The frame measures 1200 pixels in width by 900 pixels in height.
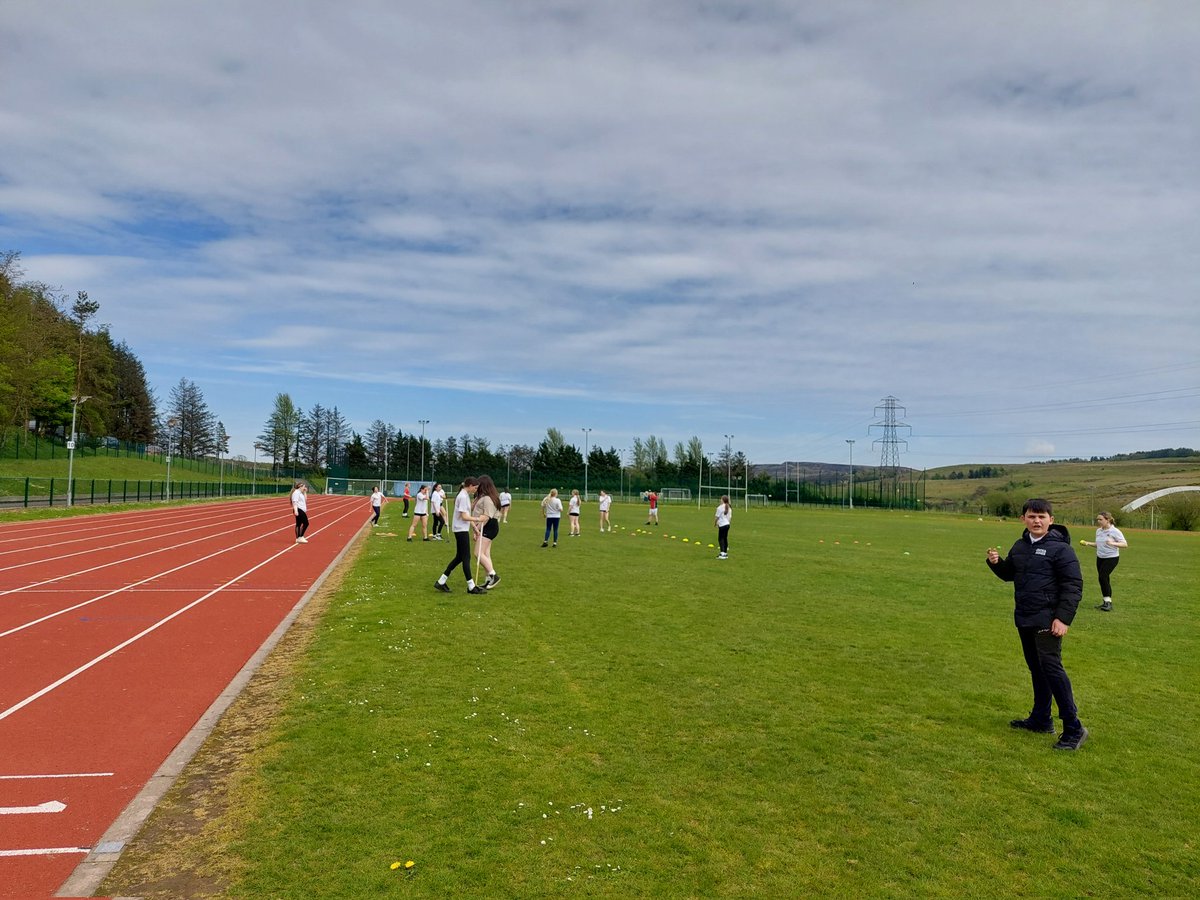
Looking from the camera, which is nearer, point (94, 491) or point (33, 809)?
point (33, 809)

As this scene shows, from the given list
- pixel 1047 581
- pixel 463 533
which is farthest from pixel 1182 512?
pixel 1047 581

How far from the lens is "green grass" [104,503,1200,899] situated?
3916 mm

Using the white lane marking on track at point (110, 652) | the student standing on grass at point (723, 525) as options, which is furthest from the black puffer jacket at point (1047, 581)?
the student standing on grass at point (723, 525)

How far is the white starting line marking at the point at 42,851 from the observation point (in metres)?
4.11

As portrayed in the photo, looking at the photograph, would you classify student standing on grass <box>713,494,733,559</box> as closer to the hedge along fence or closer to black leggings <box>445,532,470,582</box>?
black leggings <box>445,532,470,582</box>

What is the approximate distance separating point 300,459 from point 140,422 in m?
21.7

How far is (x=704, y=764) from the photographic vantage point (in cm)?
532

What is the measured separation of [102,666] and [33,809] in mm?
3890

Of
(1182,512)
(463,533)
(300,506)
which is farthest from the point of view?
(1182,512)

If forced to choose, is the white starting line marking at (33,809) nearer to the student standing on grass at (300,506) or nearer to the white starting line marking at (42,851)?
the white starting line marking at (42,851)

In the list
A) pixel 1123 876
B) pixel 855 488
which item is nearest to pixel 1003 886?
pixel 1123 876

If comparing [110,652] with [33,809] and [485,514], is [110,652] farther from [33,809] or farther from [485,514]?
[485,514]

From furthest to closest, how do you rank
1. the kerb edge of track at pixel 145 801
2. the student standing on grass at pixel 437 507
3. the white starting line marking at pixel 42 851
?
the student standing on grass at pixel 437 507
the white starting line marking at pixel 42 851
the kerb edge of track at pixel 145 801

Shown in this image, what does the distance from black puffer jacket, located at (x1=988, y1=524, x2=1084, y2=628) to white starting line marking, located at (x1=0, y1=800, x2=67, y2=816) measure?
21.9 feet
